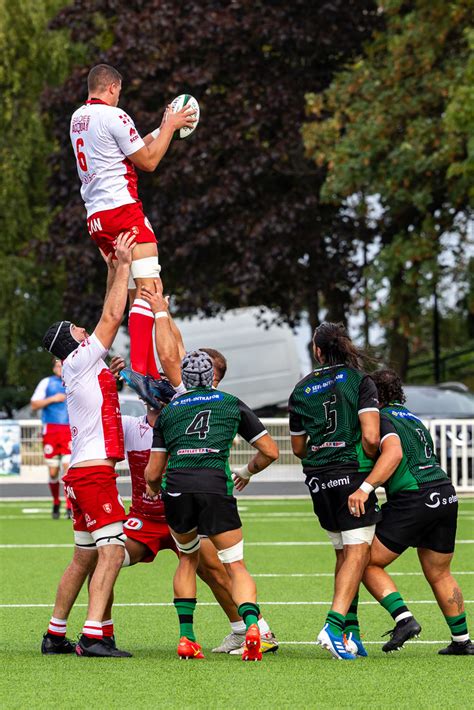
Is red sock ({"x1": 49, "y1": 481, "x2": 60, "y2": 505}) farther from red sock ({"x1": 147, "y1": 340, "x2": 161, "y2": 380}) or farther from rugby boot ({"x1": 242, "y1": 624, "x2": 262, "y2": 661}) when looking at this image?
rugby boot ({"x1": 242, "y1": 624, "x2": 262, "y2": 661})

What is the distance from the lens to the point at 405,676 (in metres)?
8.52

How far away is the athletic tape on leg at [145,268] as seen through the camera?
10.2 m

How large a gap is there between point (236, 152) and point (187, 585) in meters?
25.4

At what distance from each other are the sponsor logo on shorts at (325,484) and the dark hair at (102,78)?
2938mm

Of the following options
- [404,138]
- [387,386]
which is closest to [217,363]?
[387,386]

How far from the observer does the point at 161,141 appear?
10.0m

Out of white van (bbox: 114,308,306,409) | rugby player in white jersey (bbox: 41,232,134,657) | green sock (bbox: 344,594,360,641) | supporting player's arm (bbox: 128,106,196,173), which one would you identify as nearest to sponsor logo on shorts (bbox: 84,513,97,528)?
rugby player in white jersey (bbox: 41,232,134,657)

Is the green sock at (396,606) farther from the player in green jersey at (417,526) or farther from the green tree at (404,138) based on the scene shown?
the green tree at (404,138)

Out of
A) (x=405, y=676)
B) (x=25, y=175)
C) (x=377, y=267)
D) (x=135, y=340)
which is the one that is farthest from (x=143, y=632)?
(x=25, y=175)

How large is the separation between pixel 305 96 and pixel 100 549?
23729mm

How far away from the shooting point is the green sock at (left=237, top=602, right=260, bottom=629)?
9297 mm

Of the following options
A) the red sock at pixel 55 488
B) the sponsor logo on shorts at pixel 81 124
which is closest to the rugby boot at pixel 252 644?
the sponsor logo on shorts at pixel 81 124

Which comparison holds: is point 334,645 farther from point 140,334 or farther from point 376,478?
point 140,334

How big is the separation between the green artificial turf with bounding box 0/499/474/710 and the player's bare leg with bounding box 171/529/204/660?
19 cm
